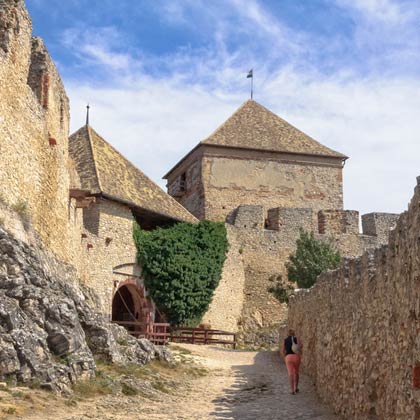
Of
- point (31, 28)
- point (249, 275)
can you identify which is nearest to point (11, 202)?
point (31, 28)

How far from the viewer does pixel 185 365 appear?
582 inches

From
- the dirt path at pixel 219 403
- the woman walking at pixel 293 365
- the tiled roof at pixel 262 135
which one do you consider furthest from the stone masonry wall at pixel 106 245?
the tiled roof at pixel 262 135

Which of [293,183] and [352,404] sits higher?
[293,183]

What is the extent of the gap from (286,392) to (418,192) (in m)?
7.08

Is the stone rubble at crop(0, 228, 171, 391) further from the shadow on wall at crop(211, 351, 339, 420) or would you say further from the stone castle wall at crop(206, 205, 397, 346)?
the stone castle wall at crop(206, 205, 397, 346)

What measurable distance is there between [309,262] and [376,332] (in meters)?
19.5

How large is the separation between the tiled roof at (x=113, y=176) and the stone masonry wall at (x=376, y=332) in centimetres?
1191

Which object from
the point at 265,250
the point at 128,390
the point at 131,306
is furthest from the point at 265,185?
the point at 128,390

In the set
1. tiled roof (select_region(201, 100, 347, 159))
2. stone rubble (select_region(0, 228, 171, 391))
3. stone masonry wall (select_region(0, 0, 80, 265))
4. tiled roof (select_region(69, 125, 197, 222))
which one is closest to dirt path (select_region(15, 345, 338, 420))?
stone rubble (select_region(0, 228, 171, 391))

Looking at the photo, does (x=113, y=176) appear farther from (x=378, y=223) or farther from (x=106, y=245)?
(x=378, y=223)

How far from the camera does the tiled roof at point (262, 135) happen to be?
111 ft

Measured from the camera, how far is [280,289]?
28625mm

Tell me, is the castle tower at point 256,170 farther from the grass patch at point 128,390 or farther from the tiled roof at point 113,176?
the grass patch at point 128,390

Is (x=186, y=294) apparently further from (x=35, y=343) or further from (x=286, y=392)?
(x=35, y=343)
